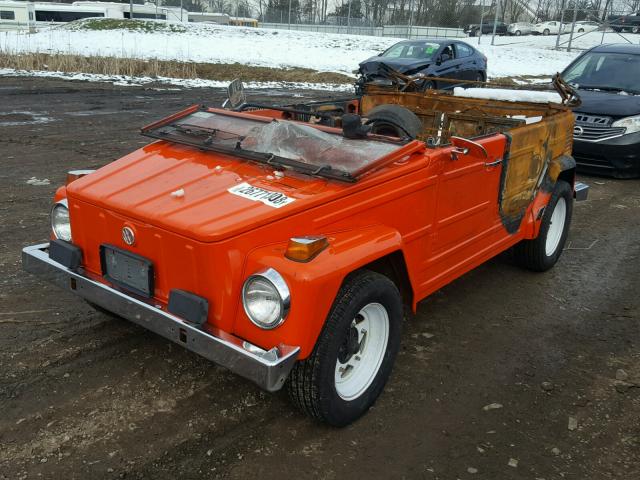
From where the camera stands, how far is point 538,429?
3150mm

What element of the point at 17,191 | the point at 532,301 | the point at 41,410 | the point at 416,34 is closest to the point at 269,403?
the point at 41,410

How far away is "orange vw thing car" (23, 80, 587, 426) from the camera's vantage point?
8.85 feet

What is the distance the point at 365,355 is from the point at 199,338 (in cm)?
99

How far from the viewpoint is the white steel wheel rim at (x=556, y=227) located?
5.44m

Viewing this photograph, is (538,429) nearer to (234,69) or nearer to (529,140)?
(529,140)

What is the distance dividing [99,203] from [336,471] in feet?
6.03

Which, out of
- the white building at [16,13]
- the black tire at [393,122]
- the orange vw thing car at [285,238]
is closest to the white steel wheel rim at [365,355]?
the orange vw thing car at [285,238]

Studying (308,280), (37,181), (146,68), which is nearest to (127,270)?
(308,280)

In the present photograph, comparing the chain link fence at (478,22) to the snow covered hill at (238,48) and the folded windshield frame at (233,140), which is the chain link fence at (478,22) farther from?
the folded windshield frame at (233,140)

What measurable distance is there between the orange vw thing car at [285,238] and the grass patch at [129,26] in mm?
34129

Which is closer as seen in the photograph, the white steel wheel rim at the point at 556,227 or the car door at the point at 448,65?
the white steel wheel rim at the point at 556,227

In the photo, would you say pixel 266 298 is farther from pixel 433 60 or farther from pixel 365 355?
pixel 433 60

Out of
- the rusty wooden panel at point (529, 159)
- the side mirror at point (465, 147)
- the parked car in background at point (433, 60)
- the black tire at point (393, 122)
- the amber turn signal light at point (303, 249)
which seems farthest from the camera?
the parked car in background at point (433, 60)

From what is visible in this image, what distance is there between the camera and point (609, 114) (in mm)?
8664
